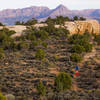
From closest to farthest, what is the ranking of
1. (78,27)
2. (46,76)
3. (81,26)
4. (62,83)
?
(62,83) → (46,76) → (78,27) → (81,26)

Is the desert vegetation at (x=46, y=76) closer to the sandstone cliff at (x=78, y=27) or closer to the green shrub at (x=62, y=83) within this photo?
the green shrub at (x=62, y=83)

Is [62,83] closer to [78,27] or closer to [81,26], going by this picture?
[78,27]

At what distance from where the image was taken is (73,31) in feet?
150

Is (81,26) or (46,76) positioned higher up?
(81,26)

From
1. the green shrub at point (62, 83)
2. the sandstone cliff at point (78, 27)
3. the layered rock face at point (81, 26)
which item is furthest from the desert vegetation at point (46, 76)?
the layered rock face at point (81, 26)

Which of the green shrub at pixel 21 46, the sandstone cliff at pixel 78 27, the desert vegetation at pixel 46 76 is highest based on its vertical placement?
the sandstone cliff at pixel 78 27

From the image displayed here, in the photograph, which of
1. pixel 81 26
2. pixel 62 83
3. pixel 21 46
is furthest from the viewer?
pixel 81 26

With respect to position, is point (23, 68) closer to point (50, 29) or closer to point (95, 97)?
point (95, 97)

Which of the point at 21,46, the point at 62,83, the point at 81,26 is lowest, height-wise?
the point at 62,83

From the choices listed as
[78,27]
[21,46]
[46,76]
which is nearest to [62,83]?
[46,76]

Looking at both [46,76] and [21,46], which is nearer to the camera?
[46,76]

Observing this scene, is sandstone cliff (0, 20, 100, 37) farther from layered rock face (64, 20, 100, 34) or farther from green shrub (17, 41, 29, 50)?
green shrub (17, 41, 29, 50)

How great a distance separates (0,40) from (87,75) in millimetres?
23955

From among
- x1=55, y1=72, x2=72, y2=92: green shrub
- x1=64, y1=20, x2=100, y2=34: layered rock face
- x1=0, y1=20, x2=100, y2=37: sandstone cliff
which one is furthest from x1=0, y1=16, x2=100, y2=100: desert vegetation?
x1=64, y1=20, x2=100, y2=34: layered rock face
